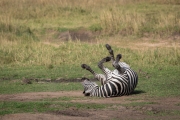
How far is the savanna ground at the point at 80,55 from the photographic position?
830 centimetres

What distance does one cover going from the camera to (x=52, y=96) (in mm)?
9836

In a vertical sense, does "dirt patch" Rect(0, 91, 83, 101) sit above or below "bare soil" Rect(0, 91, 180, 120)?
above

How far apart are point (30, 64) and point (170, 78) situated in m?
4.20

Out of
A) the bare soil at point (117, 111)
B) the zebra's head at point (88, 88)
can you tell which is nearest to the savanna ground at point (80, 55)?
the bare soil at point (117, 111)

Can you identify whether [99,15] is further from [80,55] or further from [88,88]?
[88,88]

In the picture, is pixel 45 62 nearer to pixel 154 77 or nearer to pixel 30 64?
pixel 30 64

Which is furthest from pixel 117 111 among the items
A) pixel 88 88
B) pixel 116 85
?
pixel 88 88

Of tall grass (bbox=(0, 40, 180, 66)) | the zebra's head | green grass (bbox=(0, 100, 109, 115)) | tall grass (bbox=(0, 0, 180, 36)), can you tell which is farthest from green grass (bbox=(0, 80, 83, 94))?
tall grass (bbox=(0, 0, 180, 36))

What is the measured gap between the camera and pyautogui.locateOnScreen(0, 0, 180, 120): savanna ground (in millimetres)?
8297

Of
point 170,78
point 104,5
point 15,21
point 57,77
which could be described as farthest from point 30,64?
point 104,5

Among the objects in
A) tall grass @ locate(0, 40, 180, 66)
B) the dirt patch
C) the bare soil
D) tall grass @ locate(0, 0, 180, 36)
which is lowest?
the bare soil

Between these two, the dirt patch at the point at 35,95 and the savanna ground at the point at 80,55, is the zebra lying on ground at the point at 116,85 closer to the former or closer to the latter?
the savanna ground at the point at 80,55

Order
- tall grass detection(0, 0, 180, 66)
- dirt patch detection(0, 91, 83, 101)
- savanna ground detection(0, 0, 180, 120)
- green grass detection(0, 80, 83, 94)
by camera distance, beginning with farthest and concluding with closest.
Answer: tall grass detection(0, 0, 180, 66)
green grass detection(0, 80, 83, 94)
dirt patch detection(0, 91, 83, 101)
savanna ground detection(0, 0, 180, 120)

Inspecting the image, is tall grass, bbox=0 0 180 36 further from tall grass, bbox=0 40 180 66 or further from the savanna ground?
tall grass, bbox=0 40 180 66
